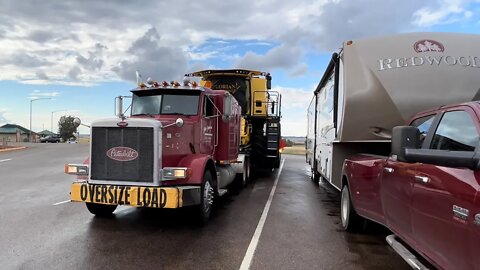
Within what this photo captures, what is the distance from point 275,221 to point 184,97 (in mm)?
3250

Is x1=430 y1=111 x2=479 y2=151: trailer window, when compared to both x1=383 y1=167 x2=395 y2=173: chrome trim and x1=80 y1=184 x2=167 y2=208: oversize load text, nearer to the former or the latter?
x1=383 y1=167 x2=395 y2=173: chrome trim

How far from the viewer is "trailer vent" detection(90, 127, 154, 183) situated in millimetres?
7879

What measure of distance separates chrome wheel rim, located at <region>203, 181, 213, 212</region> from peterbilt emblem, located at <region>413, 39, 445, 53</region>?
4.42 metres

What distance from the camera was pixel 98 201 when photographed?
7.81 metres

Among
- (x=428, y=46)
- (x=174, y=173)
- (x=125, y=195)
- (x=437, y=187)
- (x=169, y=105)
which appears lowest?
(x=125, y=195)

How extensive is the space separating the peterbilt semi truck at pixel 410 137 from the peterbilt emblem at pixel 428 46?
2 cm

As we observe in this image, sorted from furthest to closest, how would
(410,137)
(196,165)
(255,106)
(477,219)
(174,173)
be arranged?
(255,106) < (196,165) < (174,173) < (410,137) < (477,219)

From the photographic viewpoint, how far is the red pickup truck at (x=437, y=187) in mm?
3416

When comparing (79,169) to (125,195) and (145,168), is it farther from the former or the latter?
(145,168)

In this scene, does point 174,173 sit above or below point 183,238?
above

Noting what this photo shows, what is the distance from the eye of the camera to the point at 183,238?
24.0 ft

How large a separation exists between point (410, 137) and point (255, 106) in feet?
43.5

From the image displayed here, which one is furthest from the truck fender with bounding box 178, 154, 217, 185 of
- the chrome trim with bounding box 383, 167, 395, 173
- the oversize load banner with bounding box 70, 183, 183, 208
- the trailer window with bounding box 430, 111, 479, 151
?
the trailer window with bounding box 430, 111, 479, 151

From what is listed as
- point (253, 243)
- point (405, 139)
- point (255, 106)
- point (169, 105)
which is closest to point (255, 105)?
point (255, 106)
